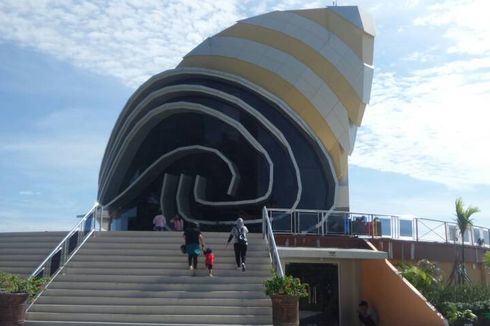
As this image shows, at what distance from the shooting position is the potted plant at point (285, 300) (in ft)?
43.9

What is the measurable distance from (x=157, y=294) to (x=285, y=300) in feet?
11.6

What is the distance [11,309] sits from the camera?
13398 millimetres

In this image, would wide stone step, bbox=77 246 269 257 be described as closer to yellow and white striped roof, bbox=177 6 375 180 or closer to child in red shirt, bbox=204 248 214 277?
child in red shirt, bbox=204 248 214 277

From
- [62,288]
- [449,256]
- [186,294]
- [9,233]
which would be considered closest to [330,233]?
[449,256]

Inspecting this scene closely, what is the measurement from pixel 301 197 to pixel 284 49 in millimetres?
7653

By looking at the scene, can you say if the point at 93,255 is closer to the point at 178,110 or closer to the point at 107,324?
the point at 107,324

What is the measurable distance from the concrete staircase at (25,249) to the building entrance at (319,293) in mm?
8212

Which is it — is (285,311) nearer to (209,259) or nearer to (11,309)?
(209,259)

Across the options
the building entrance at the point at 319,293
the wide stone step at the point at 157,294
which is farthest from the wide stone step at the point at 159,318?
the building entrance at the point at 319,293

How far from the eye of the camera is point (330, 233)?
2142 cm

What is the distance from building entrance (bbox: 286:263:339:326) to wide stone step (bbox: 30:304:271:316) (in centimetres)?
701

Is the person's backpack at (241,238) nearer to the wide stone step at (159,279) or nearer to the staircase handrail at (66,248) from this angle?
the wide stone step at (159,279)

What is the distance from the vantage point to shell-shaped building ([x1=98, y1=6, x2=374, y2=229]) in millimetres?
28422

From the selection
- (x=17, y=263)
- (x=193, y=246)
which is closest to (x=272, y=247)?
(x=193, y=246)
